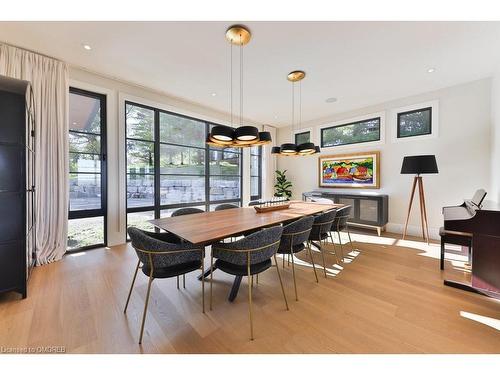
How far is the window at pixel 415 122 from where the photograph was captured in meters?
4.22

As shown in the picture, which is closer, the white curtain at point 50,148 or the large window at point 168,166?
the white curtain at point 50,148

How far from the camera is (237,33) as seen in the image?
2365 mm

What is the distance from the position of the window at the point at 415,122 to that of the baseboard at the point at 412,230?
1.94 meters

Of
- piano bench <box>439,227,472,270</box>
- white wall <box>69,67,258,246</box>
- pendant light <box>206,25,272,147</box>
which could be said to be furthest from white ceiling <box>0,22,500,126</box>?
piano bench <box>439,227,472,270</box>

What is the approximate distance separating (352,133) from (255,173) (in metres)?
2.90

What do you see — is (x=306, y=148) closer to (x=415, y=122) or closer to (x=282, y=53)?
(x=282, y=53)

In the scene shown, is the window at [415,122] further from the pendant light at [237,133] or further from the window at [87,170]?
the window at [87,170]

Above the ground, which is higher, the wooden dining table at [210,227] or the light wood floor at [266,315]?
the wooden dining table at [210,227]

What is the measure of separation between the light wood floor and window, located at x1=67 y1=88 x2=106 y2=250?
0.81 metres

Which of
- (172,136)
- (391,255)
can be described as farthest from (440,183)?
(172,136)

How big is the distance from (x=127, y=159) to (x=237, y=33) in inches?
113

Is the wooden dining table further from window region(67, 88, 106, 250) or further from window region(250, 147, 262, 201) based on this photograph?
window region(250, 147, 262, 201)

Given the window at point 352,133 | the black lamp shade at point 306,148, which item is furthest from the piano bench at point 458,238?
the window at point 352,133
